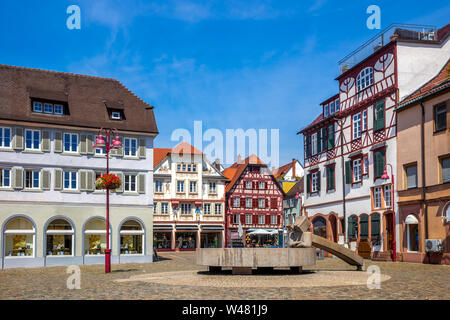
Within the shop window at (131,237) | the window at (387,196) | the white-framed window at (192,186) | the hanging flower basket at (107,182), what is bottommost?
the shop window at (131,237)

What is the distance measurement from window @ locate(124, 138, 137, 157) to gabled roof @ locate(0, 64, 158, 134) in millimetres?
777

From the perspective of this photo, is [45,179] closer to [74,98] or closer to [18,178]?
[18,178]

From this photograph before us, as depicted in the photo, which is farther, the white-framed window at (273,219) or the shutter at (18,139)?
the white-framed window at (273,219)

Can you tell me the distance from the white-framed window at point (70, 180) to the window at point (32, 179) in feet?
5.58

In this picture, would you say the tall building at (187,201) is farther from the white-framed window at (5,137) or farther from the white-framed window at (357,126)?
the white-framed window at (5,137)

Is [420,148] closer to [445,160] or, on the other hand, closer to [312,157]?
[445,160]

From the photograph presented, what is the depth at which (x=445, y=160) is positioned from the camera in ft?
97.7

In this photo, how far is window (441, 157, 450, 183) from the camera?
29.5 meters

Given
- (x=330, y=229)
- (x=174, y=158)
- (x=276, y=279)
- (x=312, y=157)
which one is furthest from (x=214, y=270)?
(x=174, y=158)

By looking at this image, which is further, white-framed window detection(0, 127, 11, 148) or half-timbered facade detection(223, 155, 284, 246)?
half-timbered facade detection(223, 155, 284, 246)

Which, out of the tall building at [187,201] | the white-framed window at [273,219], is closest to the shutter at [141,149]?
the tall building at [187,201]

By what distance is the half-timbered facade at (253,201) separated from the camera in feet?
236

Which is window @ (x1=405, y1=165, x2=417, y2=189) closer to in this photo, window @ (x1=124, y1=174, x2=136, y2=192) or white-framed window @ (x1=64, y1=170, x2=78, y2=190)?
window @ (x1=124, y1=174, x2=136, y2=192)

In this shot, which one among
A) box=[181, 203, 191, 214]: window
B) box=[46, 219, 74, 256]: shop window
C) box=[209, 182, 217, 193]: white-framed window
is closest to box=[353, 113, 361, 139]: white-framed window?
box=[46, 219, 74, 256]: shop window
